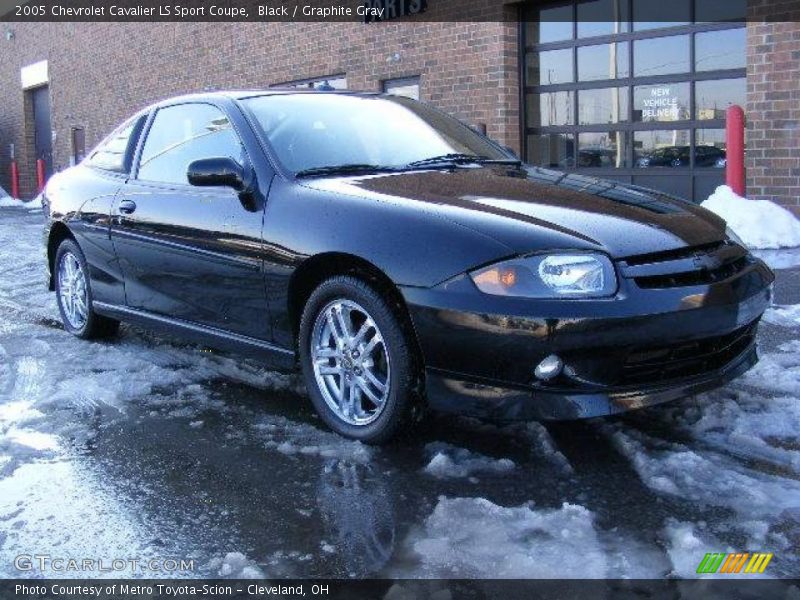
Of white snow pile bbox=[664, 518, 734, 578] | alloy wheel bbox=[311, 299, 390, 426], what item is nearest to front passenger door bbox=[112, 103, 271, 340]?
alloy wheel bbox=[311, 299, 390, 426]

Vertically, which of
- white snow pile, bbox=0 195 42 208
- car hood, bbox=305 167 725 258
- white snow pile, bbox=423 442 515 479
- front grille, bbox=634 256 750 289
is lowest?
white snow pile, bbox=423 442 515 479

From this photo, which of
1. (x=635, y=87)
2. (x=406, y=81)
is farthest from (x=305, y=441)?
(x=406, y=81)

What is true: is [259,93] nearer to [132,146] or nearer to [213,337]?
[132,146]

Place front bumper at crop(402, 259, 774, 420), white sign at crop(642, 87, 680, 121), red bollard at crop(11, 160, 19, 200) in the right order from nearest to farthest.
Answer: front bumper at crop(402, 259, 774, 420) < white sign at crop(642, 87, 680, 121) < red bollard at crop(11, 160, 19, 200)

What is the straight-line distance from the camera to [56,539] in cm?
310

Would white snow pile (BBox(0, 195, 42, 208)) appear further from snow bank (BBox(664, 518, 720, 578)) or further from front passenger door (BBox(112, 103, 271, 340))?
snow bank (BBox(664, 518, 720, 578))

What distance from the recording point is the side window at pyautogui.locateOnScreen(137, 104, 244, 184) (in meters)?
4.77

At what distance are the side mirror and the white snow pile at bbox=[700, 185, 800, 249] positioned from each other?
5.50 metres

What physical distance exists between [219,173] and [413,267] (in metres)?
1.24

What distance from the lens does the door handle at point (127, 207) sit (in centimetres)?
523

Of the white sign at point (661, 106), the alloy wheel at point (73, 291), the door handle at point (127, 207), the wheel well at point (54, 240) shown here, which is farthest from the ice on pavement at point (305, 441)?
the white sign at point (661, 106)

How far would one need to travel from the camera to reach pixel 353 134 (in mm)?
4723

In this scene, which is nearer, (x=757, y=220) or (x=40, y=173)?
(x=757, y=220)

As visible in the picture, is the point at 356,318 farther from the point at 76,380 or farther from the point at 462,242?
the point at 76,380
